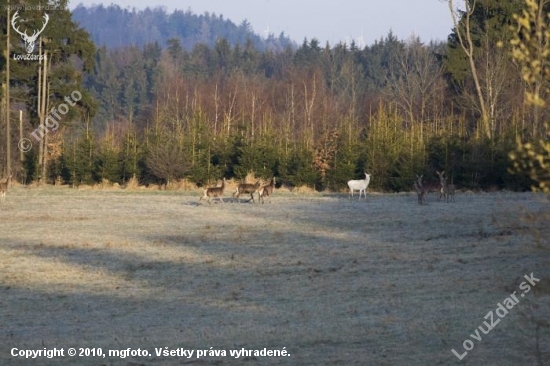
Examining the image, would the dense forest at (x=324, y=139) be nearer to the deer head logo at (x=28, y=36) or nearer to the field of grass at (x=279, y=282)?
the deer head logo at (x=28, y=36)

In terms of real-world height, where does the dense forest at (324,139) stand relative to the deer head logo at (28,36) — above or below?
below

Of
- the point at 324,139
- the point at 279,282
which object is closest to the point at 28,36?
the point at 324,139

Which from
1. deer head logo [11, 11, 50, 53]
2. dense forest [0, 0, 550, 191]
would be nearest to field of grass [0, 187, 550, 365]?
dense forest [0, 0, 550, 191]

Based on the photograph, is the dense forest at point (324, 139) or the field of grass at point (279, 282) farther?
the dense forest at point (324, 139)

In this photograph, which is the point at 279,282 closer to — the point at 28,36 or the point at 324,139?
the point at 324,139

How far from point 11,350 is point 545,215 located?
7221 mm

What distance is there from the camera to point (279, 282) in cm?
1759

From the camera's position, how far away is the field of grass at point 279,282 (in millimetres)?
11852

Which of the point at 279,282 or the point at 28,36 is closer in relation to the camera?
the point at 279,282

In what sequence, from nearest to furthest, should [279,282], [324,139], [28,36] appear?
1. [279,282]
2. [324,139]
3. [28,36]

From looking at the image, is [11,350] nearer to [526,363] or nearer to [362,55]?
[526,363]

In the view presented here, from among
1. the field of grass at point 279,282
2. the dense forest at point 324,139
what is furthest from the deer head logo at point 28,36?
the field of grass at point 279,282

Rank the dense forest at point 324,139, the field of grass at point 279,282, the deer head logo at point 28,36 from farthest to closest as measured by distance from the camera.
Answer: the deer head logo at point 28,36
the dense forest at point 324,139
the field of grass at point 279,282

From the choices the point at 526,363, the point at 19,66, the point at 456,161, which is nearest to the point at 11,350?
the point at 526,363
